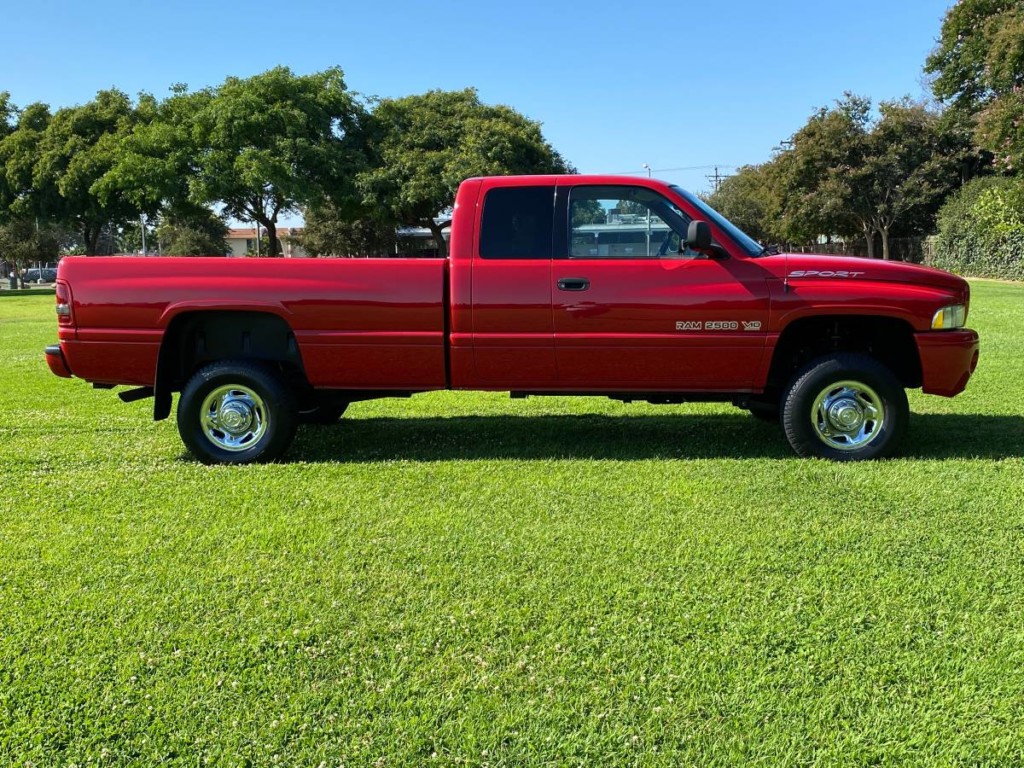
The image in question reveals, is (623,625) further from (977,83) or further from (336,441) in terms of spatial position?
(977,83)

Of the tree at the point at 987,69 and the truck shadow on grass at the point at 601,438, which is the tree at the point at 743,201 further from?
the truck shadow on grass at the point at 601,438

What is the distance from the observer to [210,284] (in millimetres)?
5531

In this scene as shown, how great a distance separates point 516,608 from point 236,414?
3.20m

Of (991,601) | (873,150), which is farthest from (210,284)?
(873,150)

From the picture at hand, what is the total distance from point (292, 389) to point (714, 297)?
9.97 ft

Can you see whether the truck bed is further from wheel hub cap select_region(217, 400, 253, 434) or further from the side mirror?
the side mirror

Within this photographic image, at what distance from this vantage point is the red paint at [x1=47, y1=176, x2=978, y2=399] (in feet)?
17.7

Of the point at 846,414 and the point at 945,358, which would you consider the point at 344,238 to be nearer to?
the point at 846,414

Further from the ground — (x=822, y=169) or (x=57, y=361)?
(x=822, y=169)

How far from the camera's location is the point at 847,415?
219 inches

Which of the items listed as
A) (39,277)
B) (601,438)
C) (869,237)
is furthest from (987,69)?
(39,277)

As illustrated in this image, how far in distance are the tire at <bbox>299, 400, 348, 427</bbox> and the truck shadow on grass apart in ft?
0.29

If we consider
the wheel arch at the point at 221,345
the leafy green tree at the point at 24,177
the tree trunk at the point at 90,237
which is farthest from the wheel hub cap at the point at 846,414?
the tree trunk at the point at 90,237

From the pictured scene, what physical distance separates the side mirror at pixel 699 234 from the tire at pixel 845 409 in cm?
118
